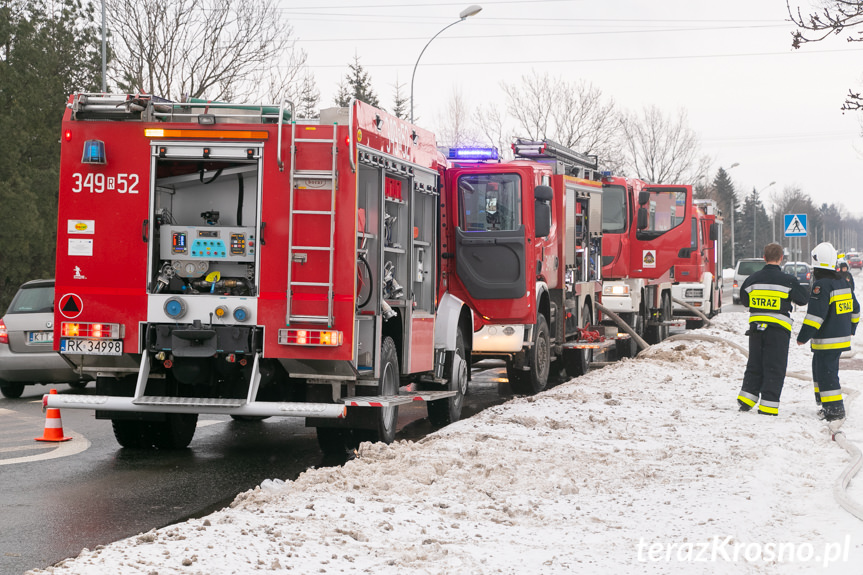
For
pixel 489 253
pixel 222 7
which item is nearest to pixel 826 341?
pixel 489 253

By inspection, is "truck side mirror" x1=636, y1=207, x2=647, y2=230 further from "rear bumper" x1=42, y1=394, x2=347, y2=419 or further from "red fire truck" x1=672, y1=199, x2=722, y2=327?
"rear bumper" x1=42, y1=394, x2=347, y2=419

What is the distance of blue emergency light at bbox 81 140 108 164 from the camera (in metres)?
8.51

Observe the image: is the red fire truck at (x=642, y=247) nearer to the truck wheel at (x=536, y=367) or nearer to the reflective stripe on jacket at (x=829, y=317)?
the truck wheel at (x=536, y=367)

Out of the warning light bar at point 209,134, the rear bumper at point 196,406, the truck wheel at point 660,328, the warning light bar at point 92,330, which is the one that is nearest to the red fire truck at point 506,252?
the warning light bar at point 209,134

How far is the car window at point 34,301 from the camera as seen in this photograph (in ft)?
43.8

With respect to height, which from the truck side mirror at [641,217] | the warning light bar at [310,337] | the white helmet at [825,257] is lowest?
the warning light bar at [310,337]

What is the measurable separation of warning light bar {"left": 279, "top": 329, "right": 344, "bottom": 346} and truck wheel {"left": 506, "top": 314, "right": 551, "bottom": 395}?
228 inches

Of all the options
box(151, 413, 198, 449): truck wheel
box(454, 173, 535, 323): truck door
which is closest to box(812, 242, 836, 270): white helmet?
box(454, 173, 535, 323): truck door

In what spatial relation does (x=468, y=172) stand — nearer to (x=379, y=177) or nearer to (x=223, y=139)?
(x=379, y=177)

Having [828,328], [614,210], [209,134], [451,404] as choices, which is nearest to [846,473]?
[828,328]

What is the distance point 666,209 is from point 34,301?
1451cm

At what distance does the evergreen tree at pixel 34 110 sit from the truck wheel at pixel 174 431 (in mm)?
18721

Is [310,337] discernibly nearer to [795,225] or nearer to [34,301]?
[34,301]

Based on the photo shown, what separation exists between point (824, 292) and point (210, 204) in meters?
6.25
